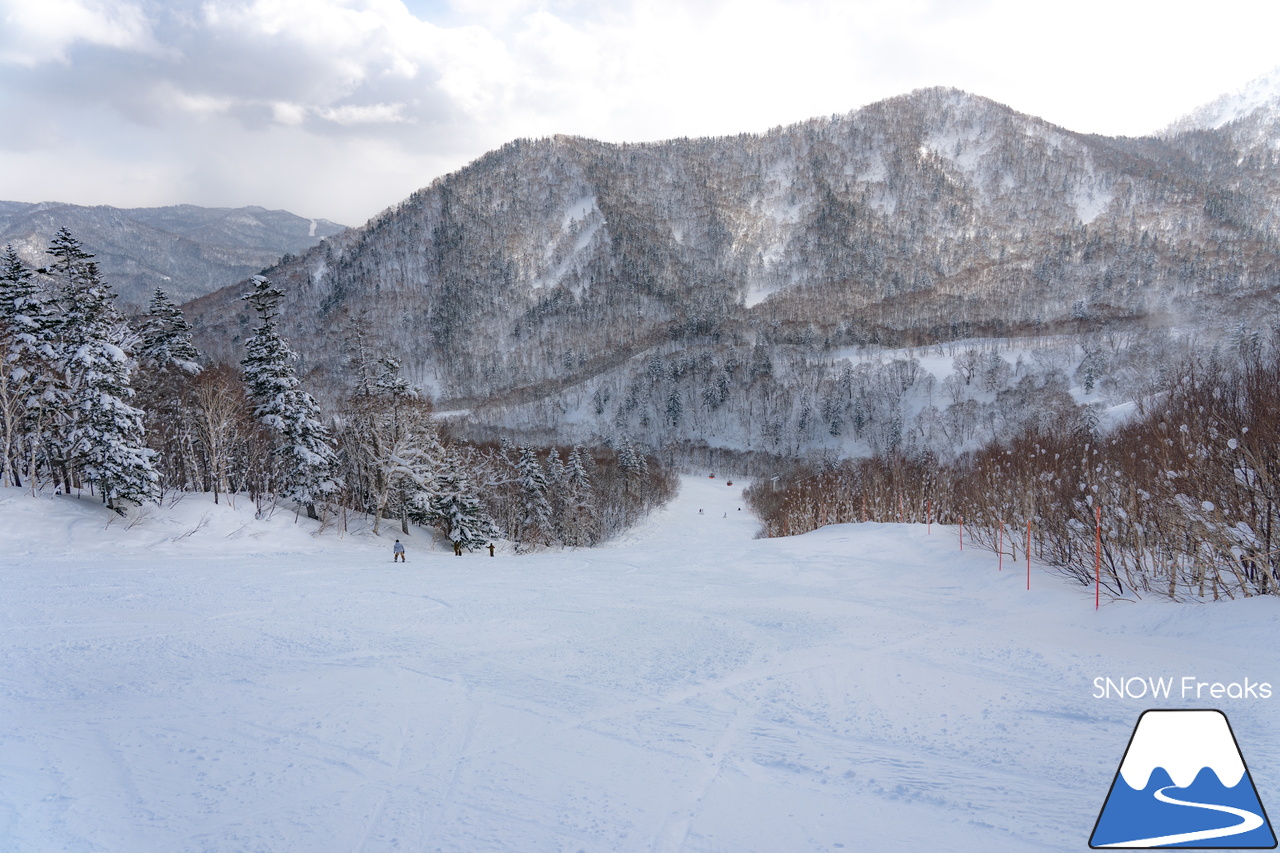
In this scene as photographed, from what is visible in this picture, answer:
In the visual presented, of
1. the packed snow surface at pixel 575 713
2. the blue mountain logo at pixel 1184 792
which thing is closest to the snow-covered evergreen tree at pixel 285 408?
the packed snow surface at pixel 575 713

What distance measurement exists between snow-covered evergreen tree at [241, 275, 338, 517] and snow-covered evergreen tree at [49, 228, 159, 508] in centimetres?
435

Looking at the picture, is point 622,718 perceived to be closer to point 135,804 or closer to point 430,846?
point 430,846

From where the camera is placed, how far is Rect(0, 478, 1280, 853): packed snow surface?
4.39 m

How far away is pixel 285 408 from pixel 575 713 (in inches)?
907

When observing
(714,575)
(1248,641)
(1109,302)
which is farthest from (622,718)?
(1109,302)

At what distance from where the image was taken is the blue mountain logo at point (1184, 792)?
3.62m

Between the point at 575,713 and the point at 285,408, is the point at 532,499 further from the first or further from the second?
the point at 575,713

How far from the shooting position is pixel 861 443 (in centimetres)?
11962

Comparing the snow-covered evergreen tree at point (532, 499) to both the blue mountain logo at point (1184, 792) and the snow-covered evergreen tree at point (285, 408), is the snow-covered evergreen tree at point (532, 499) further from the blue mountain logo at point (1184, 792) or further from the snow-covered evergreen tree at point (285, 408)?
the blue mountain logo at point (1184, 792)

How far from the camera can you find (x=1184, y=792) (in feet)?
12.1

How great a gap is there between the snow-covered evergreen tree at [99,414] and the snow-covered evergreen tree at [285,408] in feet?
14.3

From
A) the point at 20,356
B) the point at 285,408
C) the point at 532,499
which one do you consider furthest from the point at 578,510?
the point at 20,356

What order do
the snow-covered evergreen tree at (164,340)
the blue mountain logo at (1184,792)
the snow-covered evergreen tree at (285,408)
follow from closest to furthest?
the blue mountain logo at (1184,792), the snow-covered evergreen tree at (285,408), the snow-covered evergreen tree at (164,340)

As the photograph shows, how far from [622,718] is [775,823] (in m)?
2.11
